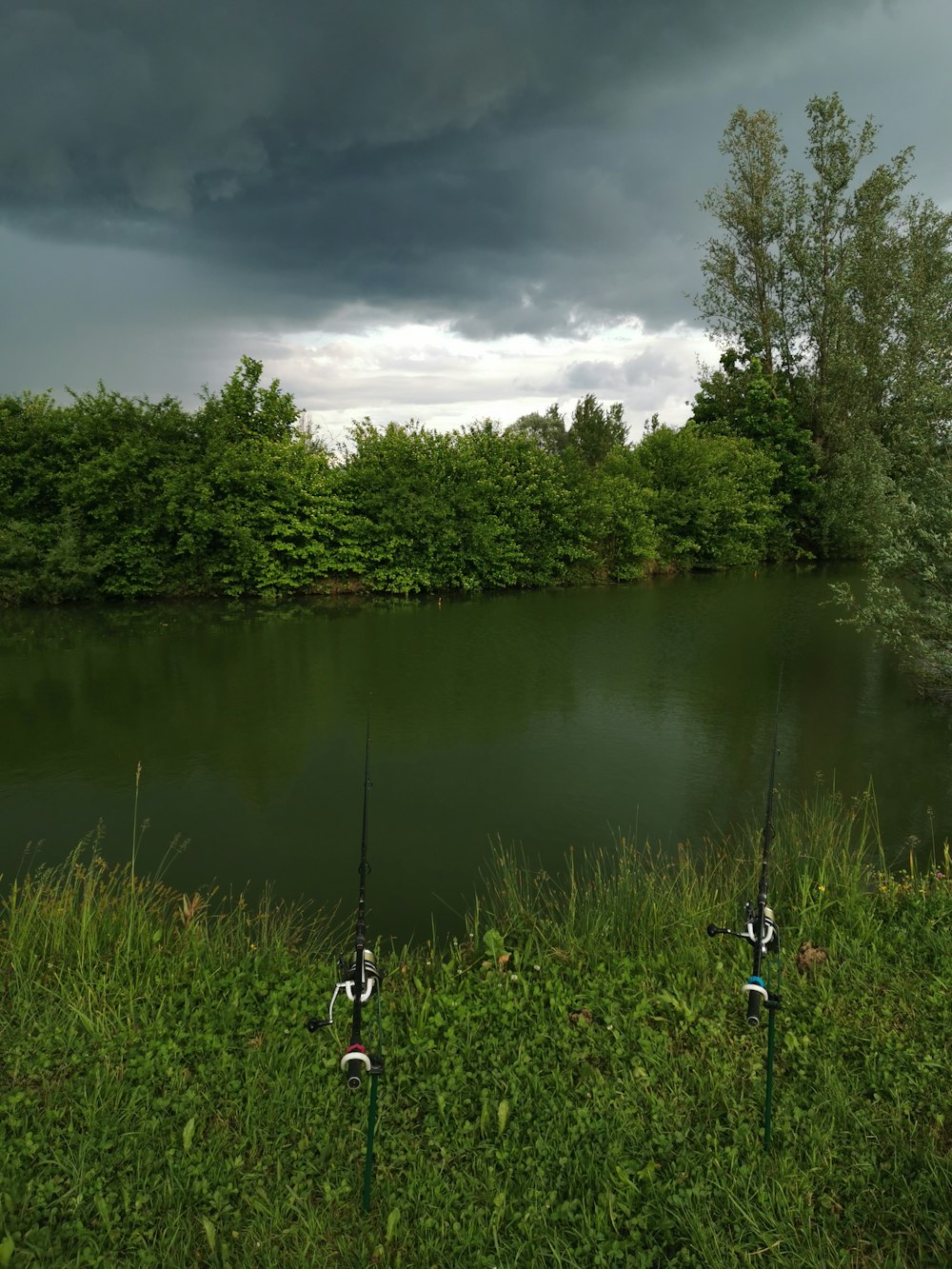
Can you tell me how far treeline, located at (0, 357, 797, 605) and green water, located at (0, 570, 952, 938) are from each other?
146 inches

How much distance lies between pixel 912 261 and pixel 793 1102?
104ft

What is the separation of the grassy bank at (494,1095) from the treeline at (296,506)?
681 inches

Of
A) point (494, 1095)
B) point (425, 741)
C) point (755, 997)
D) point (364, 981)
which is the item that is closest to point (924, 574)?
point (425, 741)

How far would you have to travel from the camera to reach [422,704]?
36.6 feet

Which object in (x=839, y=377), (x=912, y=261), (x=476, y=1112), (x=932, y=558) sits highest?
(x=912, y=261)

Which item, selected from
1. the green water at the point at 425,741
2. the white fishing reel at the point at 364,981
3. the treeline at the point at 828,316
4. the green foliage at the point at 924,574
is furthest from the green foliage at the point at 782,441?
the white fishing reel at the point at 364,981

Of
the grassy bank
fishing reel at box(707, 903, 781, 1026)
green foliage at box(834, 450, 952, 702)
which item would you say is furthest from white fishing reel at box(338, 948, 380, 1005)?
green foliage at box(834, 450, 952, 702)

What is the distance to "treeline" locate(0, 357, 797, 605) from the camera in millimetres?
19688

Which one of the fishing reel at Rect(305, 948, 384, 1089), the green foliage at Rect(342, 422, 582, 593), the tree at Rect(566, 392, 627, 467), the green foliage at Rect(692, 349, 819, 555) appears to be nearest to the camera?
the fishing reel at Rect(305, 948, 384, 1089)

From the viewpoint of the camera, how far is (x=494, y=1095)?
3.36m

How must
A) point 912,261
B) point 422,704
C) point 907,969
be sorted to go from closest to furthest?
point 907,969 → point 422,704 → point 912,261

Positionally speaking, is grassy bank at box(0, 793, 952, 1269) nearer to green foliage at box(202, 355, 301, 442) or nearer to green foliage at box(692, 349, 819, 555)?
green foliage at box(202, 355, 301, 442)

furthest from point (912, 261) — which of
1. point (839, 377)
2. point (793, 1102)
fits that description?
point (793, 1102)

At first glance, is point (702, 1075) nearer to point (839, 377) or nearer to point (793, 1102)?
point (793, 1102)
